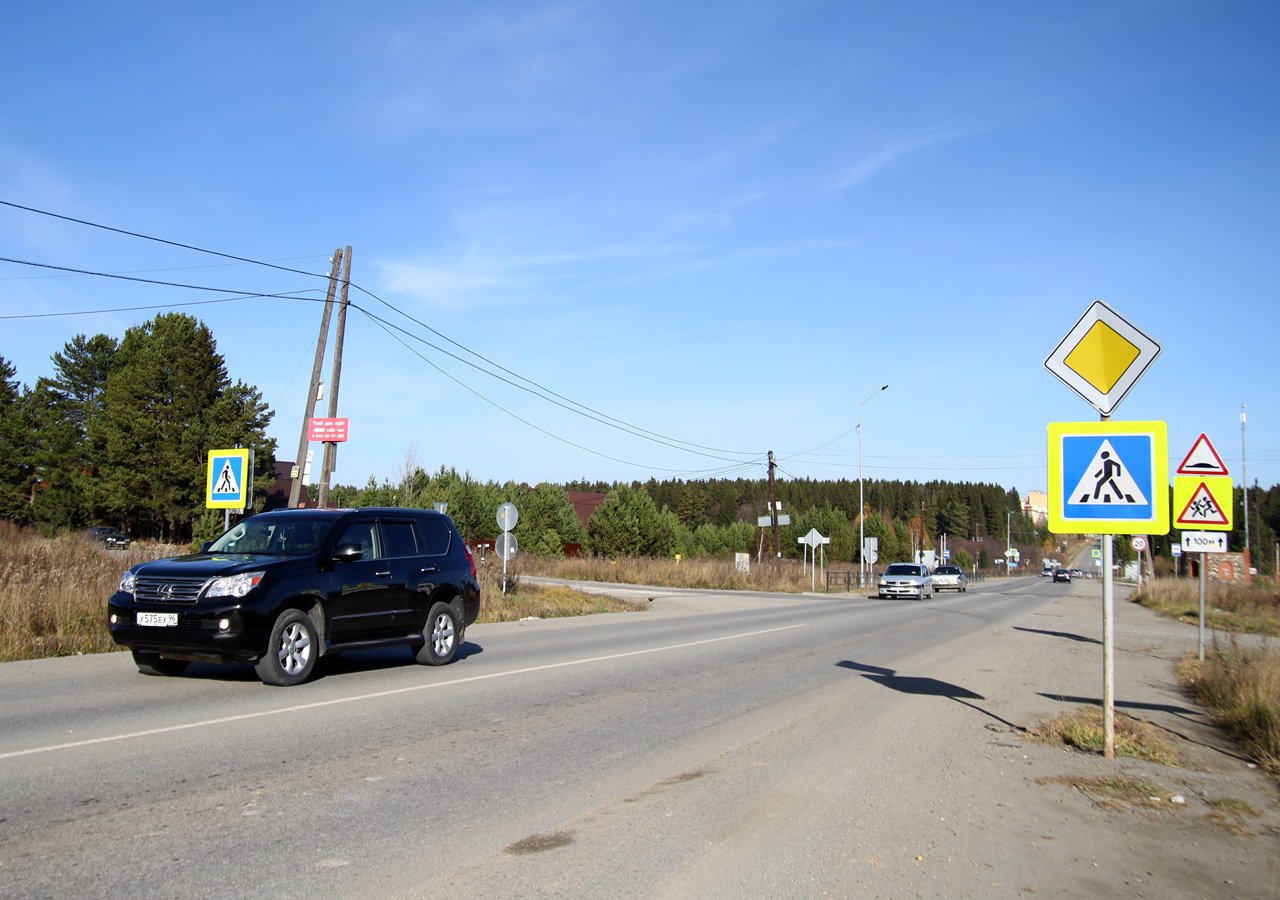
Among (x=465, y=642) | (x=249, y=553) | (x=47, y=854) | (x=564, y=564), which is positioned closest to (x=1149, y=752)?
(x=47, y=854)

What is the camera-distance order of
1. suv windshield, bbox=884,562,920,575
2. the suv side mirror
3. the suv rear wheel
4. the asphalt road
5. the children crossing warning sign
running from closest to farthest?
1. the asphalt road
2. the suv side mirror
3. the suv rear wheel
4. the children crossing warning sign
5. suv windshield, bbox=884,562,920,575

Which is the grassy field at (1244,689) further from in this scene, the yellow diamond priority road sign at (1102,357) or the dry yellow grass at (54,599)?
the dry yellow grass at (54,599)

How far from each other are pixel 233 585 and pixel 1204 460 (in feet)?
46.1

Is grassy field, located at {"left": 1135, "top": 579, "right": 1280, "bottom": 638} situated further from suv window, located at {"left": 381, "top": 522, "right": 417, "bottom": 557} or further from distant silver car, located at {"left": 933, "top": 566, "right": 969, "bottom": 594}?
suv window, located at {"left": 381, "top": 522, "right": 417, "bottom": 557}

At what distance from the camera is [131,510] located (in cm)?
5597

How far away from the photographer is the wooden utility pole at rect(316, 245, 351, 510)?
23188 mm

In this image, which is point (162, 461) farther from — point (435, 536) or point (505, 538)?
point (435, 536)

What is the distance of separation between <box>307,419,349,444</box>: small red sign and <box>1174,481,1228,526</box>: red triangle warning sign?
17537 mm

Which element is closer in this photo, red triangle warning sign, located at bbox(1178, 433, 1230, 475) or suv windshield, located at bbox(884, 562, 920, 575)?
red triangle warning sign, located at bbox(1178, 433, 1230, 475)

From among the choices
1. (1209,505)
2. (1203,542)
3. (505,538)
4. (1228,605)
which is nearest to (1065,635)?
(1203,542)

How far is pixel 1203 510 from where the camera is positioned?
14680 mm

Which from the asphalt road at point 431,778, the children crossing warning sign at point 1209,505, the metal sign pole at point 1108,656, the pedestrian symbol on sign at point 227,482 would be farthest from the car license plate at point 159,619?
the children crossing warning sign at point 1209,505

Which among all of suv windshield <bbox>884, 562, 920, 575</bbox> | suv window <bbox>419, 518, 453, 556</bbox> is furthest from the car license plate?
suv windshield <bbox>884, 562, 920, 575</bbox>

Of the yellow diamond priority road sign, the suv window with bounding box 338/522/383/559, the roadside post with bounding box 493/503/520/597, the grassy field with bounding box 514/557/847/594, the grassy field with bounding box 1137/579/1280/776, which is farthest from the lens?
the grassy field with bounding box 514/557/847/594
